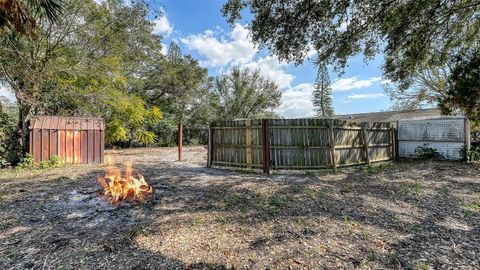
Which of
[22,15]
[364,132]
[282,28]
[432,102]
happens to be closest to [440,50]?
[364,132]

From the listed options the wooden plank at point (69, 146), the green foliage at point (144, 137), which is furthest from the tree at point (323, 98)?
the wooden plank at point (69, 146)

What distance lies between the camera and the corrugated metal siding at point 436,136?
392 inches

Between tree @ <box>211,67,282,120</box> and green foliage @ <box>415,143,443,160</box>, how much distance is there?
59.8ft

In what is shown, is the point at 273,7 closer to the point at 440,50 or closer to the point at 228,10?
the point at 228,10

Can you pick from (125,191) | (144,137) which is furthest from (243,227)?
(144,137)

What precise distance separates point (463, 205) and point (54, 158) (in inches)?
430

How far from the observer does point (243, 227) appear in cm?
346

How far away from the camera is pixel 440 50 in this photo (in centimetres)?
888

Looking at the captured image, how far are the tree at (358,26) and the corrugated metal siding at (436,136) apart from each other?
9.62 ft

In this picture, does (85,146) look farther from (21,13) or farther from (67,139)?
(21,13)

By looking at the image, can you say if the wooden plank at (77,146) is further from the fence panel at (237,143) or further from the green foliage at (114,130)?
the green foliage at (114,130)

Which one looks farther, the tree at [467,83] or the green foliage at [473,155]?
the green foliage at [473,155]

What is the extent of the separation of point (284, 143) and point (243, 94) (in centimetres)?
2022

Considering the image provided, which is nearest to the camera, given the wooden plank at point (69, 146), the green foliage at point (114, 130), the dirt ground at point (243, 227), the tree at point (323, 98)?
the dirt ground at point (243, 227)
